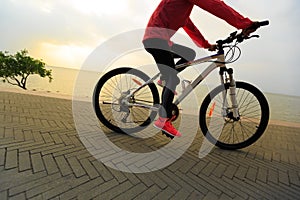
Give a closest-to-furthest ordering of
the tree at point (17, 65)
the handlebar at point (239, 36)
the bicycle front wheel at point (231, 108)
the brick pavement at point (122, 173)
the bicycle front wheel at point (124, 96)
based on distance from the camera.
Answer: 1. the brick pavement at point (122, 173)
2. the handlebar at point (239, 36)
3. the bicycle front wheel at point (231, 108)
4. the bicycle front wheel at point (124, 96)
5. the tree at point (17, 65)

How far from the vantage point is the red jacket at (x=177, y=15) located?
1860mm

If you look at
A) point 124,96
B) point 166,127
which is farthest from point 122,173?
point 124,96

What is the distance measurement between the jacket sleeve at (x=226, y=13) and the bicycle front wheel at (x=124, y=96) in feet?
4.09

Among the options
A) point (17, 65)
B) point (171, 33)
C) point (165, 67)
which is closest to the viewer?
point (171, 33)

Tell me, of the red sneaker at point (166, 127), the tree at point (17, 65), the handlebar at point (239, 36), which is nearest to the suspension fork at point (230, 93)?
the handlebar at point (239, 36)

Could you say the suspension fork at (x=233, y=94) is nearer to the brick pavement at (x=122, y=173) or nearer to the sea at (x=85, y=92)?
the brick pavement at (x=122, y=173)

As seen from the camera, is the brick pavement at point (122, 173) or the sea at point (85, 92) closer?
the brick pavement at point (122, 173)

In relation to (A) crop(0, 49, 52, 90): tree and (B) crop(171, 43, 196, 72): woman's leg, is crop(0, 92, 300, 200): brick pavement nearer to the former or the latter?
(B) crop(171, 43, 196, 72): woman's leg

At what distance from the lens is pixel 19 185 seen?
55.1 inches

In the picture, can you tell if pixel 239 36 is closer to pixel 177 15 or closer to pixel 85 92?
pixel 177 15

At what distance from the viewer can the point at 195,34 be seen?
2682 mm

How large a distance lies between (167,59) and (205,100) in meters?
0.84

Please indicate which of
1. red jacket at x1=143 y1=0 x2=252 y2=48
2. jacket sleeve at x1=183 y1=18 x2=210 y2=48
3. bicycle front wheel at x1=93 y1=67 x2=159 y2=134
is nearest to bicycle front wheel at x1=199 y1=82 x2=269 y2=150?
jacket sleeve at x1=183 y1=18 x2=210 y2=48

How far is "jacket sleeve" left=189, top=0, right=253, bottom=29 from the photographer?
1847mm
